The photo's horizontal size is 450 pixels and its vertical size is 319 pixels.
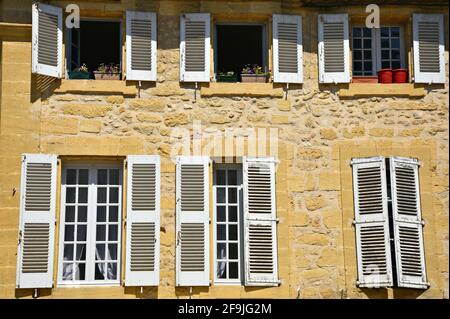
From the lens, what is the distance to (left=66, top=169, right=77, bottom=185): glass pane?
13352 mm

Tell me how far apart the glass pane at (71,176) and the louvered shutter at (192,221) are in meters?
1.34

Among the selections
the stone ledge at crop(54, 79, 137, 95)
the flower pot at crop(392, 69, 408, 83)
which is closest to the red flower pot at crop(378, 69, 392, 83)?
the flower pot at crop(392, 69, 408, 83)

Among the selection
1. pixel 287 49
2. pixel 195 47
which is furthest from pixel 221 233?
pixel 287 49

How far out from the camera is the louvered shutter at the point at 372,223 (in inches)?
515

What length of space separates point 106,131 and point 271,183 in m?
2.24

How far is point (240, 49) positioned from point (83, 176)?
2.80m

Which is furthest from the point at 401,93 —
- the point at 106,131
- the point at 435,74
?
the point at 106,131

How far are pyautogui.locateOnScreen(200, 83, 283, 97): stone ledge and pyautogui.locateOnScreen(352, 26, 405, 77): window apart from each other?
1270 mm

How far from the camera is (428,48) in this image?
1395cm

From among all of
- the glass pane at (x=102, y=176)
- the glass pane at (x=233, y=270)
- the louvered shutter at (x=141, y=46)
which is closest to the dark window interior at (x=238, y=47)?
the louvered shutter at (x=141, y=46)

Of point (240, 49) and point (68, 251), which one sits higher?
point (240, 49)

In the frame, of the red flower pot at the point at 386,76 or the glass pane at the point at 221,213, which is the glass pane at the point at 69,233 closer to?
the glass pane at the point at 221,213

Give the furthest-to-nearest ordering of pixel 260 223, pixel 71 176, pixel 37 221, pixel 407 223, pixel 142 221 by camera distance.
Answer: pixel 71 176
pixel 407 223
pixel 260 223
pixel 142 221
pixel 37 221

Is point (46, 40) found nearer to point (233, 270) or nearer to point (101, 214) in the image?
point (101, 214)
